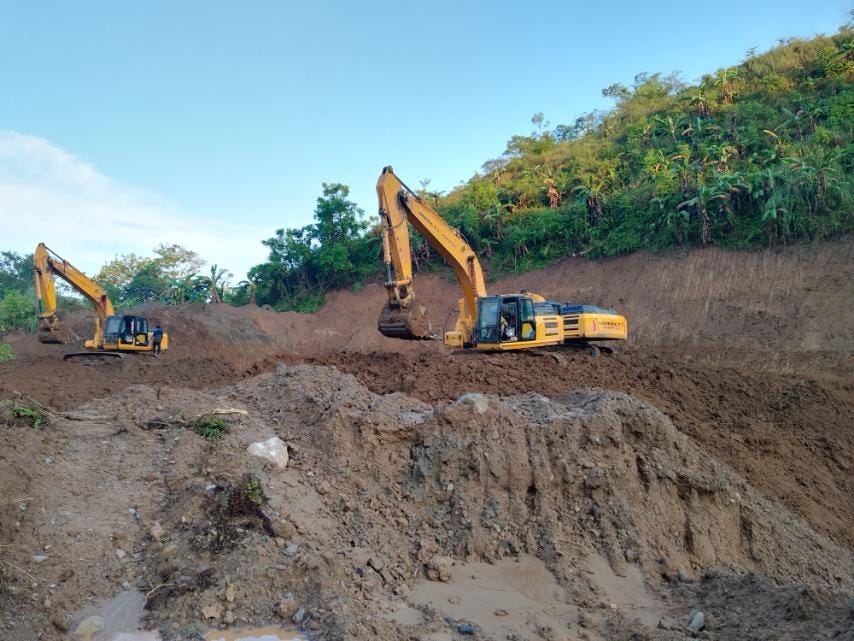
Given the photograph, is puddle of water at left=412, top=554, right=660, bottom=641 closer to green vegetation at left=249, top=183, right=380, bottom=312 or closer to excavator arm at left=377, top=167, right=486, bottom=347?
excavator arm at left=377, top=167, right=486, bottom=347

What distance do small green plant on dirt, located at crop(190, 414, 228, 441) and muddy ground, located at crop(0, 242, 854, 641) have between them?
0.48 feet

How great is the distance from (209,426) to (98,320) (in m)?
19.1

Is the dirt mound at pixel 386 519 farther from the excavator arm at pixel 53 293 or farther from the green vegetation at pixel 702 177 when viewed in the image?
the green vegetation at pixel 702 177

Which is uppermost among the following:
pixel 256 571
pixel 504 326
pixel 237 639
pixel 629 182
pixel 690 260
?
pixel 629 182

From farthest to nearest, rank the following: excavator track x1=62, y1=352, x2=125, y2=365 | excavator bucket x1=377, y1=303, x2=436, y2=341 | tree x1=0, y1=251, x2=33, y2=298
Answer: tree x1=0, y1=251, x2=33, y2=298 → excavator track x1=62, y1=352, x2=125, y2=365 → excavator bucket x1=377, y1=303, x2=436, y2=341

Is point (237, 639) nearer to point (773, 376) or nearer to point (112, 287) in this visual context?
point (773, 376)

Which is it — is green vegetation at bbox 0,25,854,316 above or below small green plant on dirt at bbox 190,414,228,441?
above

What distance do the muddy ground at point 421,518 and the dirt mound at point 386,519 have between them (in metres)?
0.02

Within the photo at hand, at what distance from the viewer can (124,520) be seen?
21.0 ft

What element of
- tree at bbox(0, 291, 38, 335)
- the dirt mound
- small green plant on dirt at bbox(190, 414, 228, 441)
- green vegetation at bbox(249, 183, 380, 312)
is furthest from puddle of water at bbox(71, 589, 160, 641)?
tree at bbox(0, 291, 38, 335)

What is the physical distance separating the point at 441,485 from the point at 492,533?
76 centimetres

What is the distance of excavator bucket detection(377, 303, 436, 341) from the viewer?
13695 millimetres

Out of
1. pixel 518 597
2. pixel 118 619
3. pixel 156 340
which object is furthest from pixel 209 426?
pixel 156 340

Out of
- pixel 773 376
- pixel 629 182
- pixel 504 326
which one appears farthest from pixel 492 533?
pixel 629 182
